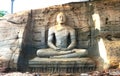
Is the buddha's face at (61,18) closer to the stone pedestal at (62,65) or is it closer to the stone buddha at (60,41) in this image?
the stone buddha at (60,41)

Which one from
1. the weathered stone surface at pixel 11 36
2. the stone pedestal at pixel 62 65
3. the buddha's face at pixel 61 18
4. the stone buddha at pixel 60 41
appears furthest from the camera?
the buddha's face at pixel 61 18

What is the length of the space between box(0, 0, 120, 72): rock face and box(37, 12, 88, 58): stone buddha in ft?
0.81

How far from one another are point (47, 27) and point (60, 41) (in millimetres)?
723

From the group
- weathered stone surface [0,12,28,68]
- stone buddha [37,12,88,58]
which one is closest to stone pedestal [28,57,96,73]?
stone buddha [37,12,88,58]

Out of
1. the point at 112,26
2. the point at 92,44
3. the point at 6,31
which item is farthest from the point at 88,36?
the point at 6,31

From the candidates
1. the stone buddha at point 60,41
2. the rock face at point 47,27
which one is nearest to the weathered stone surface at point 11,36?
the rock face at point 47,27

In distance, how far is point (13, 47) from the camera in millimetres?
9211

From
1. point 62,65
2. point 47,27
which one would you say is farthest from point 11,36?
point 62,65

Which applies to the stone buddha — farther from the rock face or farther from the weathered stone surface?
the weathered stone surface

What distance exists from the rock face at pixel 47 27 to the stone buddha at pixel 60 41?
246 millimetres

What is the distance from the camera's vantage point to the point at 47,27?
33.0 feet

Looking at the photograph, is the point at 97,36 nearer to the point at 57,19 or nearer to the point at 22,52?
the point at 57,19

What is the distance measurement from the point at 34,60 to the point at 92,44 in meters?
1.90

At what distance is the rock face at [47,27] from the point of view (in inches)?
353
